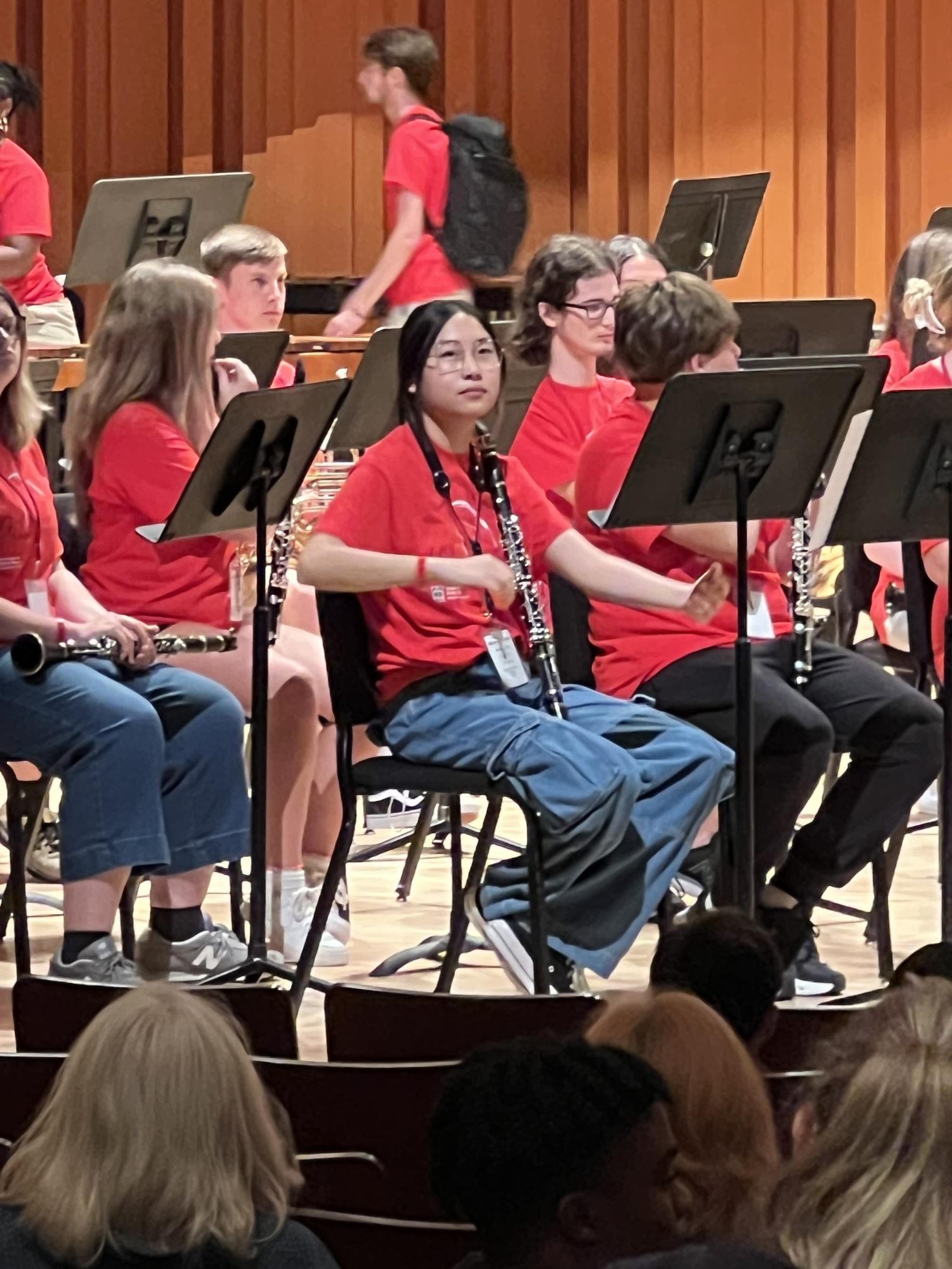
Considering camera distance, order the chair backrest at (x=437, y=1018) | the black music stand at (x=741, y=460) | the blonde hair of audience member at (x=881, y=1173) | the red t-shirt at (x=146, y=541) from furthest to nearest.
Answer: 1. the red t-shirt at (x=146, y=541)
2. the black music stand at (x=741, y=460)
3. the chair backrest at (x=437, y=1018)
4. the blonde hair of audience member at (x=881, y=1173)

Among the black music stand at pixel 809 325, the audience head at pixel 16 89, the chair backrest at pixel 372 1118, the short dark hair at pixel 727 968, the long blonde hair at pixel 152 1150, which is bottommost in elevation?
the chair backrest at pixel 372 1118

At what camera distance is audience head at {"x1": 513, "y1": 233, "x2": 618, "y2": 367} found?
4789 mm

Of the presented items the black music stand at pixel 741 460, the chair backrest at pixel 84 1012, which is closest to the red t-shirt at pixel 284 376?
the black music stand at pixel 741 460

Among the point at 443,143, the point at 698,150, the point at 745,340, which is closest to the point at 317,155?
the point at 698,150

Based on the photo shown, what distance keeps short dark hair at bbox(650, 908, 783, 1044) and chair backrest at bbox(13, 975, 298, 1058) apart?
0.43 m

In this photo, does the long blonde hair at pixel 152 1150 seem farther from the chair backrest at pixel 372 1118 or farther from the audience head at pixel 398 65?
the audience head at pixel 398 65

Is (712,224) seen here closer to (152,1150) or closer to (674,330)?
(674,330)

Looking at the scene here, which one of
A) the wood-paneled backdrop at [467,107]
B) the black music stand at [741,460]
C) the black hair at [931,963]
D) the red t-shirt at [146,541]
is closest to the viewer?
the black hair at [931,963]

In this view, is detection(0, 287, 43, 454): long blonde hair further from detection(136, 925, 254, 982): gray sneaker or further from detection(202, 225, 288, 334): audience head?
detection(202, 225, 288, 334): audience head

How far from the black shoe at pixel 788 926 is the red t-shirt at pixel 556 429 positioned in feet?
3.23

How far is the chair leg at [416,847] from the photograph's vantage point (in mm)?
4784

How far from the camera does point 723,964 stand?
2.49m

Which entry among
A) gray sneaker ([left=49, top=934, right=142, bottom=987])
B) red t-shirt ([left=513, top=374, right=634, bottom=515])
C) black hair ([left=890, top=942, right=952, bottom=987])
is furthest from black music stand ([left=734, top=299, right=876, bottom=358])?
black hair ([left=890, top=942, right=952, bottom=987])

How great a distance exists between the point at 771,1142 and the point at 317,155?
8961mm
